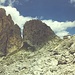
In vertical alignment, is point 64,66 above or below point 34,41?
below

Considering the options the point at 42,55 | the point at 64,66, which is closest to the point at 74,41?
the point at 42,55

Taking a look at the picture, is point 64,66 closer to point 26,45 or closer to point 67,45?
point 67,45

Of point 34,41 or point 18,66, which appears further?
point 34,41

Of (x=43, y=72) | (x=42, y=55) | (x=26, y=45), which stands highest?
(x=26, y=45)

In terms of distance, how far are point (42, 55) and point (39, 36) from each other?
70.2 m

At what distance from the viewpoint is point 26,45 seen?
17625 centimetres

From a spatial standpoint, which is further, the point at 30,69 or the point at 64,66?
the point at 30,69

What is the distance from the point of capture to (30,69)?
381 feet

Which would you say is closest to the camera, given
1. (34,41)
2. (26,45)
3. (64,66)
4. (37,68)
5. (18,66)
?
(64,66)

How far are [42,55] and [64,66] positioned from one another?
22239mm

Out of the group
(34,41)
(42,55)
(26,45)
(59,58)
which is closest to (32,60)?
(42,55)

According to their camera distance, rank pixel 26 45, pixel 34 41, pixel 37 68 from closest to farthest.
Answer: pixel 37 68
pixel 26 45
pixel 34 41

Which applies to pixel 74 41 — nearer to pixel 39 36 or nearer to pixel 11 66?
pixel 11 66

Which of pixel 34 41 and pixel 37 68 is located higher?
pixel 34 41
